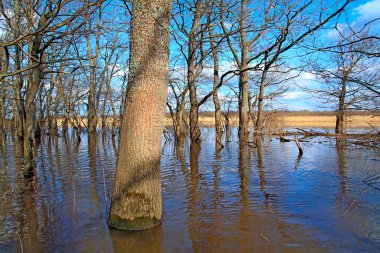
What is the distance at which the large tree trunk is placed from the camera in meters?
4.54

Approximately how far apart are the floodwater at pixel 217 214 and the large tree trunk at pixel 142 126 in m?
0.33

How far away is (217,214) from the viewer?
17.8 ft

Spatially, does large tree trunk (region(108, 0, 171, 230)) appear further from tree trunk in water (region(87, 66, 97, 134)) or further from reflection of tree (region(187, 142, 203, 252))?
tree trunk in water (region(87, 66, 97, 134))

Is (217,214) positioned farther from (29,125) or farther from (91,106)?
(91,106)

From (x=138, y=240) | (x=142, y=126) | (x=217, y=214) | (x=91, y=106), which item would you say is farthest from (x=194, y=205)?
(x=91, y=106)

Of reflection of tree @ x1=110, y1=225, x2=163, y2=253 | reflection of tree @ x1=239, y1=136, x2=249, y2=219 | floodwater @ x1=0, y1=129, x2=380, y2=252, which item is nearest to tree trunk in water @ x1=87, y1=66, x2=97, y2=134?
floodwater @ x1=0, y1=129, x2=380, y2=252

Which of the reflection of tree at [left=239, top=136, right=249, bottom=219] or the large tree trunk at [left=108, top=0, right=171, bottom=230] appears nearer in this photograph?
the large tree trunk at [left=108, top=0, right=171, bottom=230]

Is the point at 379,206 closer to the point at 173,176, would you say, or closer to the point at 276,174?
the point at 276,174

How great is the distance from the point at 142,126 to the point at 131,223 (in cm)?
140

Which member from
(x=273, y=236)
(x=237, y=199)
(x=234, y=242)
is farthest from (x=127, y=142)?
(x=237, y=199)

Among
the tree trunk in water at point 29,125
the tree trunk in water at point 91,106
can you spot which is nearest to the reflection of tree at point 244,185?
the tree trunk in water at point 29,125

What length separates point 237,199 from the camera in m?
6.34

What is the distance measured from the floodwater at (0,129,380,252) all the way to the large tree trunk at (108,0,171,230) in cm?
33

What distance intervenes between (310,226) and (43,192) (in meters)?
5.80
